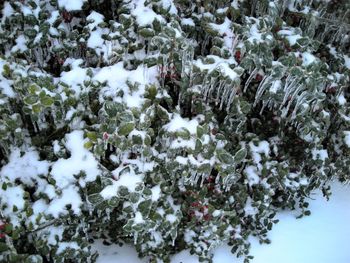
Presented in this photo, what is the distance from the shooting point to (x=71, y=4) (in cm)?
306

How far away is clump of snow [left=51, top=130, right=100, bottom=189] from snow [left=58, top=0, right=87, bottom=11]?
1.07 metres

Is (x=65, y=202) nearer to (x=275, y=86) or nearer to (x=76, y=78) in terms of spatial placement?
(x=76, y=78)

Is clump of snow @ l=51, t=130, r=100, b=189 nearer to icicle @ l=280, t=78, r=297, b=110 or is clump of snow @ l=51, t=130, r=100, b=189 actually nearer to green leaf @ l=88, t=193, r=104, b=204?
green leaf @ l=88, t=193, r=104, b=204

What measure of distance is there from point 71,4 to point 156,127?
44.8 inches

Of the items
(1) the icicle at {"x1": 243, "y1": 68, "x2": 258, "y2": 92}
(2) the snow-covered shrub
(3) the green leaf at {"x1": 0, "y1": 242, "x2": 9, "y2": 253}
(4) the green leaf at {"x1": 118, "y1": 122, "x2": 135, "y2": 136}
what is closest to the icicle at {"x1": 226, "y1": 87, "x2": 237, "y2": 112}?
(2) the snow-covered shrub

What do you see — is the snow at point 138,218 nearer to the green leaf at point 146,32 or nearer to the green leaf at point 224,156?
the green leaf at point 224,156

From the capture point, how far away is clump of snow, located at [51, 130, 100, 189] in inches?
98.5

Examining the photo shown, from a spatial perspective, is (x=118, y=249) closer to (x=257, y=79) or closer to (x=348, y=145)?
(x=257, y=79)

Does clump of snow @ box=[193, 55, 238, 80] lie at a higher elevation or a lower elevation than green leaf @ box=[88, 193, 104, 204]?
higher

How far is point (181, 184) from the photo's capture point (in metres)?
2.82

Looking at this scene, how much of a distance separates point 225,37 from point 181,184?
1.17m

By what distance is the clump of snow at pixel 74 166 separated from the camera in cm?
250

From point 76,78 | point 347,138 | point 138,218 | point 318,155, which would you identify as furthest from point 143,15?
point 347,138

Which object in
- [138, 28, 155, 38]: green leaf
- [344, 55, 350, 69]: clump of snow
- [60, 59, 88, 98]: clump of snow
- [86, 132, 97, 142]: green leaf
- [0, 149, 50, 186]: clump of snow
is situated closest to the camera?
[86, 132, 97, 142]: green leaf
